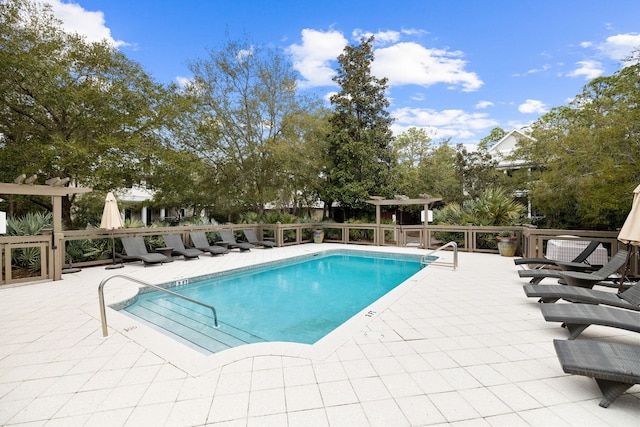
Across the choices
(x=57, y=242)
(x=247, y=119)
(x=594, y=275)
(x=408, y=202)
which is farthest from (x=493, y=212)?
(x=57, y=242)

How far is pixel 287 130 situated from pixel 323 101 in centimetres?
283

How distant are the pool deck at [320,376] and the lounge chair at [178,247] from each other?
462cm

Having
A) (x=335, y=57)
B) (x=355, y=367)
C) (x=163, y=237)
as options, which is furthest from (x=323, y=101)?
(x=355, y=367)

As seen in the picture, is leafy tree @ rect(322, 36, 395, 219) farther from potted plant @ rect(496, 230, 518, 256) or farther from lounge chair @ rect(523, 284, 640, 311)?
lounge chair @ rect(523, 284, 640, 311)

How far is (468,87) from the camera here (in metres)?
21.5

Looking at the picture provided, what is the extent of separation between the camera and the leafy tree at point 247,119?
14.7 meters

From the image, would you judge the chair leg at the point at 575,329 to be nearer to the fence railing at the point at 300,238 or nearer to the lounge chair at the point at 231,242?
the fence railing at the point at 300,238

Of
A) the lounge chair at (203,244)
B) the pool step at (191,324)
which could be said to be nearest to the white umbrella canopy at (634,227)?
the pool step at (191,324)

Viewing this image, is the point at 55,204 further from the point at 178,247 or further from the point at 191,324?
the point at 191,324

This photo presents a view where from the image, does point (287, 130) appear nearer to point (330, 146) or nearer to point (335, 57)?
point (330, 146)

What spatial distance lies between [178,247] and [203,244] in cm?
86

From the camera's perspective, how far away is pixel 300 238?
13.5 meters

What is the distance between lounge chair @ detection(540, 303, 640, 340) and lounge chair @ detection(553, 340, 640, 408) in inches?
21.0

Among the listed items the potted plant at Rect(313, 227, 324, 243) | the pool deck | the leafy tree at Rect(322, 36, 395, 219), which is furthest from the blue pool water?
the leafy tree at Rect(322, 36, 395, 219)
